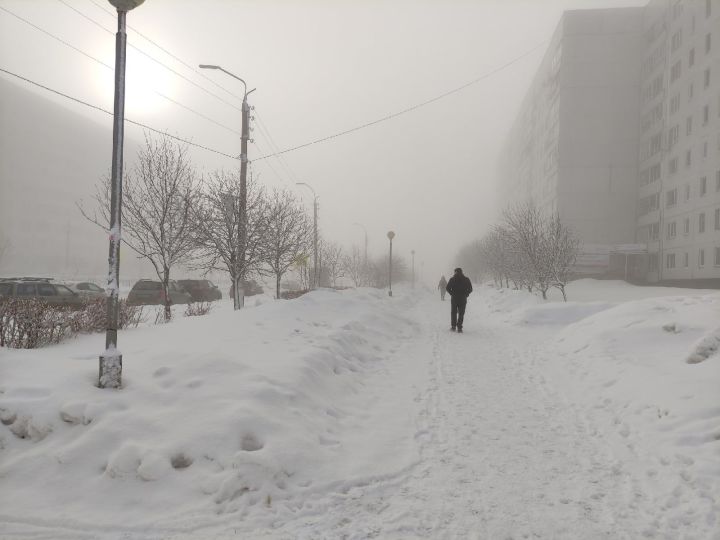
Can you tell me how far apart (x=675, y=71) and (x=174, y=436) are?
5333 cm

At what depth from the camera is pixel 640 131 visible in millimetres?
49938

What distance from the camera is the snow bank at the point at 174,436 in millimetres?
3365

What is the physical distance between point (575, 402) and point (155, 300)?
1789 centimetres

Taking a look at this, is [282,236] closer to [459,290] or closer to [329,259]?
[459,290]

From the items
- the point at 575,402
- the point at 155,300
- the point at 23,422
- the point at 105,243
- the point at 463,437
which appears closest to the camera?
the point at 23,422

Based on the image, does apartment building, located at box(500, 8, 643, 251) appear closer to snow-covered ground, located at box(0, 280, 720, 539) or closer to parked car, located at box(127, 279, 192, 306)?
parked car, located at box(127, 279, 192, 306)

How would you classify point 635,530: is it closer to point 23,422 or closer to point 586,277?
point 23,422

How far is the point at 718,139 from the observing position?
113ft

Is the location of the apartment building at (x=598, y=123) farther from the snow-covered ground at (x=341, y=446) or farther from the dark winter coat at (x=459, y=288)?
the snow-covered ground at (x=341, y=446)

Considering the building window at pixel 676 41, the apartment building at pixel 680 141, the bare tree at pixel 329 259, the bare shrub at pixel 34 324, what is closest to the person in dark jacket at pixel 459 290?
the bare shrub at pixel 34 324

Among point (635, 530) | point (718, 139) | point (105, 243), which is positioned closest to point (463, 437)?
point (635, 530)

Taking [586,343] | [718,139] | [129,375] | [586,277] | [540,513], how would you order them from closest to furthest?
1. [540,513]
2. [129,375]
3. [586,343]
4. [718,139]
5. [586,277]

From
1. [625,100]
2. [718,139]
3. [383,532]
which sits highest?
[625,100]

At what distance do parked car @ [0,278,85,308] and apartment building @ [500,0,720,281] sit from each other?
41.5 m
